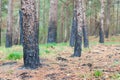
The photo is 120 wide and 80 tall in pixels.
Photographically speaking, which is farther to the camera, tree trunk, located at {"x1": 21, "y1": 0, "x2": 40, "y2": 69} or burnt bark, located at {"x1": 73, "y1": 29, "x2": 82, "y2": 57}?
burnt bark, located at {"x1": 73, "y1": 29, "x2": 82, "y2": 57}

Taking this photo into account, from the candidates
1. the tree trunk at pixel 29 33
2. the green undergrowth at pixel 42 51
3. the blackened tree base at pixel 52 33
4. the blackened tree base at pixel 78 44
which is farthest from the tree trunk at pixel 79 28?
the blackened tree base at pixel 52 33

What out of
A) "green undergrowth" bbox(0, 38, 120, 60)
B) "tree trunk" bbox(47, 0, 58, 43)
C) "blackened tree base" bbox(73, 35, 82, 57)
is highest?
"tree trunk" bbox(47, 0, 58, 43)

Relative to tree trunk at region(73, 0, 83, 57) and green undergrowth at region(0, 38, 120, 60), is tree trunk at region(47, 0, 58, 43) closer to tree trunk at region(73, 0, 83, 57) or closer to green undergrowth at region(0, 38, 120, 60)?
green undergrowth at region(0, 38, 120, 60)

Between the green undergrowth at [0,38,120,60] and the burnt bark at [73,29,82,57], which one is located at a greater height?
the burnt bark at [73,29,82,57]

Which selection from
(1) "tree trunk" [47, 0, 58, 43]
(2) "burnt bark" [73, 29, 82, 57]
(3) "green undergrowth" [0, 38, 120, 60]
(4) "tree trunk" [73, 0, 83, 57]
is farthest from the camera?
(1) "tree trunk" [47, 0, 58, 43]

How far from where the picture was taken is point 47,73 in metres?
7.87

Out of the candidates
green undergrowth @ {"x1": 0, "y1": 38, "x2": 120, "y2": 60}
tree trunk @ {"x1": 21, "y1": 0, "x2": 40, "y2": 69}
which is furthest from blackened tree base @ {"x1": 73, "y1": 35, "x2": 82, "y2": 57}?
tree trunk @ {"x1": 21, "y1": 0, "x2": 40, "y2": 69}

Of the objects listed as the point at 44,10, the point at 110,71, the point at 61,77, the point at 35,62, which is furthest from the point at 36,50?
the point at 44,10

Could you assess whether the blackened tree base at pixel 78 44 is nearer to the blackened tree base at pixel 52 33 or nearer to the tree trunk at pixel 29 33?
the tree trunk at pixel 29 33

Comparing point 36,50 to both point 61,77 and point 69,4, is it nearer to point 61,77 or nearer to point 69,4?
point 61,77

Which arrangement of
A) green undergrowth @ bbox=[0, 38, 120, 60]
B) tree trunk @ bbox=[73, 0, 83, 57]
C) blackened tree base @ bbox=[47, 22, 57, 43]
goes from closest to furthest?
green undergrowth @ bbox=[0, 38, 120, 60], tree trunk @ bbox=[73, 0, 83, 57], blackened tree base @ bbox=[47, 22, 57, 43]

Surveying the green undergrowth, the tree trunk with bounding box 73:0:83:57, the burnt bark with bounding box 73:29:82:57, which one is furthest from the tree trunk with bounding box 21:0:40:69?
the burnt bark with bounding box 73:29:82:57

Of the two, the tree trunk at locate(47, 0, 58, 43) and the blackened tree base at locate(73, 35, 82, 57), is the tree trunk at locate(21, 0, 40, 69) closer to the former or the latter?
the blackened tree base at locate(73, 35, 82, 57)

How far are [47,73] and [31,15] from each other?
179cm
